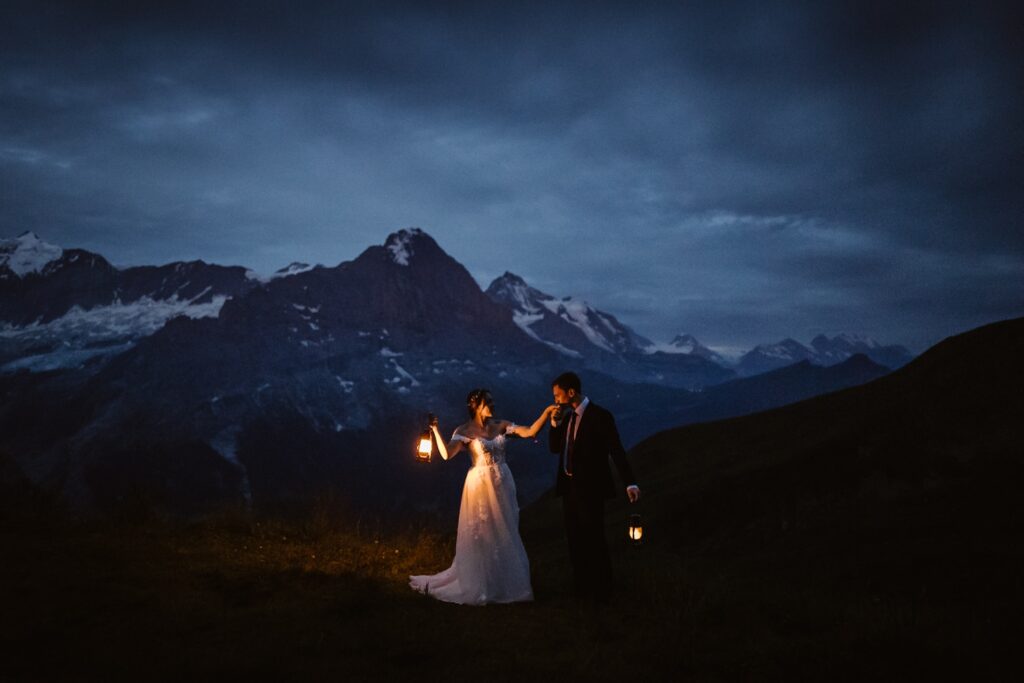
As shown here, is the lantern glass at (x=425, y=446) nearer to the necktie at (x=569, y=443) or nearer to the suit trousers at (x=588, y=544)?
the necktie at (x=569, y=443)

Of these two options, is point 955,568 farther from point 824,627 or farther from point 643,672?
point 643,672

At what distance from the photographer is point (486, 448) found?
10289 millimetres

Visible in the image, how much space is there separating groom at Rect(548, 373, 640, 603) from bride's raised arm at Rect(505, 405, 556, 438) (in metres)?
0.15

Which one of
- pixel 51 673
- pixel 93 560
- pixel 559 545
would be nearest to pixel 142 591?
pixel 93 560

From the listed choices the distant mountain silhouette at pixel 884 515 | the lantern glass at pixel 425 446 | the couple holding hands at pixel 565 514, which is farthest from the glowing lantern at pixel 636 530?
the lantern glass at pixel 425 446

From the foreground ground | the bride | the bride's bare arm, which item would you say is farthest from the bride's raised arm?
the foreground ground

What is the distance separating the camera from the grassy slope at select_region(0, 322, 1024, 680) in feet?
20.9

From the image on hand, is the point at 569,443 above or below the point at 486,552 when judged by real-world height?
above

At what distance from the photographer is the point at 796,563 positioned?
53.9 feet

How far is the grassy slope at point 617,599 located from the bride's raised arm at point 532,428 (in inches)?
93.7

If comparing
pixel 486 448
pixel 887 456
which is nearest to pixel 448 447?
pixel 486 448

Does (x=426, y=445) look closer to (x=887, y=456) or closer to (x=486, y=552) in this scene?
(x=486, y=552)

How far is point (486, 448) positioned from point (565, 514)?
5.20 feet

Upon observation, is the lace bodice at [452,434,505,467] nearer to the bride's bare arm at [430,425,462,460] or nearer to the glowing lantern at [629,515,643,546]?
the bride's bare arm at [430,425,462,460]
